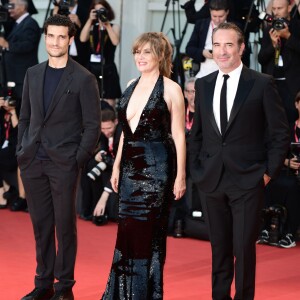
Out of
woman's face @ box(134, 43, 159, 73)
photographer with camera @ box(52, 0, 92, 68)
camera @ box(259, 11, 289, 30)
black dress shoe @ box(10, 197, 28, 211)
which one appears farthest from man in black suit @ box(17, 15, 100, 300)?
photographer with camera @ box(52, 0, 92, 68)

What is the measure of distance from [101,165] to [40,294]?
313cm

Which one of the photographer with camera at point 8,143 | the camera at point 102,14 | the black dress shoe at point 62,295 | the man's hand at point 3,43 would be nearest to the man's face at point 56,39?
the black dress shoe at point 62,295

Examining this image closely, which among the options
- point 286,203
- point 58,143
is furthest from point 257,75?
point 286,203

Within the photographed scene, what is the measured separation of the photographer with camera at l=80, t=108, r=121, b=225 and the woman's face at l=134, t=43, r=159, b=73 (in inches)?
128

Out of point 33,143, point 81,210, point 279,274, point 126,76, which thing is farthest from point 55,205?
point 126,76

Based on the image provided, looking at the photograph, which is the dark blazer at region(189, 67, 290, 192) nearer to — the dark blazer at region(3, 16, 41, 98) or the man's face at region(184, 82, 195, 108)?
the man's face at region(184, 82, 195, 108)

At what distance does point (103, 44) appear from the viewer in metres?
9.45

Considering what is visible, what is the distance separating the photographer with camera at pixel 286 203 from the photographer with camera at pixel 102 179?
4.95 feet

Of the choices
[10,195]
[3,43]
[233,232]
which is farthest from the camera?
[3,43]

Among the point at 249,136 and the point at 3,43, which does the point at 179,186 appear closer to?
the point at 249,136

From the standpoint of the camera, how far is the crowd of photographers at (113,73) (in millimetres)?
7949

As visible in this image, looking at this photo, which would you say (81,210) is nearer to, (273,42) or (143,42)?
(273,42)

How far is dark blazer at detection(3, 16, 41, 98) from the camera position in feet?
31.2

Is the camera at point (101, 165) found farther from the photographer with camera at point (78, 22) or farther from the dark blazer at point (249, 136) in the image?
the dark blazer at point (249, 136)
